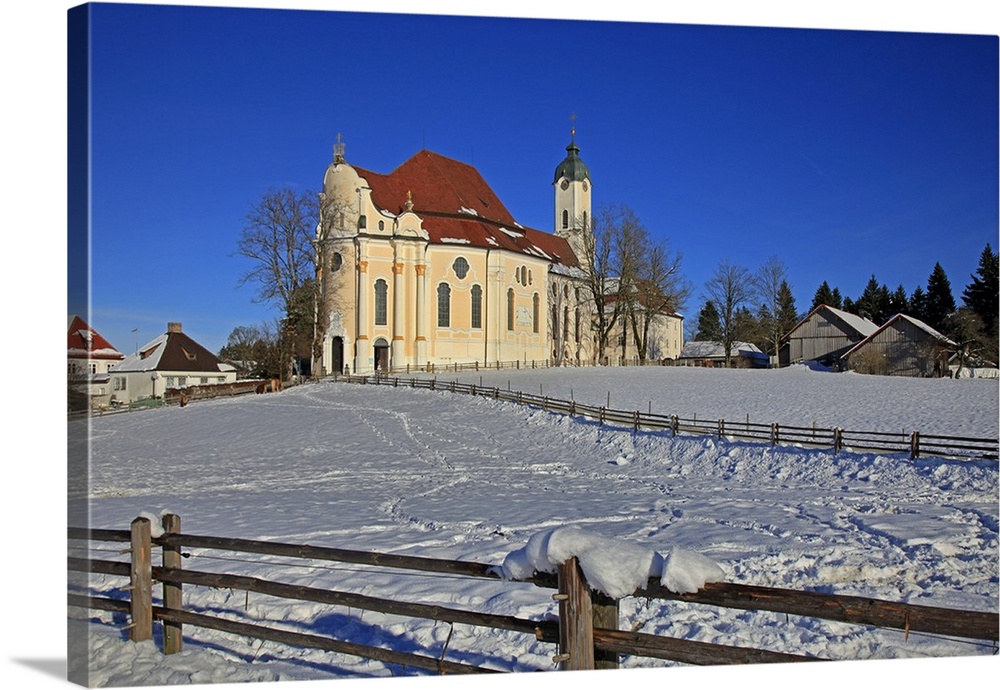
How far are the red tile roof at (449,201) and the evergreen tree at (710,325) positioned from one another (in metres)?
12.0

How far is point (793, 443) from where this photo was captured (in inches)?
642

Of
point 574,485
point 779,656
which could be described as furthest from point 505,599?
point 574,485

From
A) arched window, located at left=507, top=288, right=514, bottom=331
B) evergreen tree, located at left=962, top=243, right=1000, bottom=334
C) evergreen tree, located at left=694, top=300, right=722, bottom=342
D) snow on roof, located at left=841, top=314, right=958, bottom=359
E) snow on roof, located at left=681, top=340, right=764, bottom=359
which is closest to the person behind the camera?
evergreen tree, located at left=962, top=243, right=1000, bottom=334

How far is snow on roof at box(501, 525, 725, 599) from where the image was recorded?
354 centimetres

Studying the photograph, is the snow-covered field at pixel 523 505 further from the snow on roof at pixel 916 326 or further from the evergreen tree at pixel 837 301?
the evergreen tree at pixel 837 301

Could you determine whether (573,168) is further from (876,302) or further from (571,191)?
(876,302)

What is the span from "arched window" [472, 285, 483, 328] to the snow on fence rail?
13578 mm

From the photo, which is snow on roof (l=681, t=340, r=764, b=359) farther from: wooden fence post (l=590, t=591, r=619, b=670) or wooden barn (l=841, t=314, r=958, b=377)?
wooden fence post (l=590, t=591, r=619, b=670)

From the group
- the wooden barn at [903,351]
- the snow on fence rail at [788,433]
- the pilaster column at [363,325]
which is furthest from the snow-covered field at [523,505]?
the pilaster column at [363,325]

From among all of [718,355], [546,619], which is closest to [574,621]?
[546,619]

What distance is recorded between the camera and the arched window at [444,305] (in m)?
39.9

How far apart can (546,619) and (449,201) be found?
40.0m

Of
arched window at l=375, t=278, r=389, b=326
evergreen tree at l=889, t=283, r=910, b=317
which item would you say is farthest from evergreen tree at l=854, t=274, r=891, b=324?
arched window at l=375, t=278, r=389, b=326

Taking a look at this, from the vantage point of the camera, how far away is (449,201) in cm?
4303
